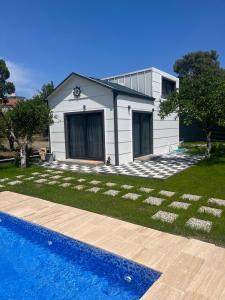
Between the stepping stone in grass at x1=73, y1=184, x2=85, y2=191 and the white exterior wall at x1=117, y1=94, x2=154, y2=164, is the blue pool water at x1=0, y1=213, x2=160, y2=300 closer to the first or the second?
the stepping stone in grass at x1=73, y1=184, x2=85, y2=191

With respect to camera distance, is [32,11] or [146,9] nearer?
[32,11]

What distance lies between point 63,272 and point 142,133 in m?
10.8

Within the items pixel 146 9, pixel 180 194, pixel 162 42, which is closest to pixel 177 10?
pixel 146 9

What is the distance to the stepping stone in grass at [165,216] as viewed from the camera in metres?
4.88

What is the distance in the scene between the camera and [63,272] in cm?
365

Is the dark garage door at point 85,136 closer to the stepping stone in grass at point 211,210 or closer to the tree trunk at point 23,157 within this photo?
the tree trunk at point 23,157

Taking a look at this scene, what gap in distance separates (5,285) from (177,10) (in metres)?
14.8

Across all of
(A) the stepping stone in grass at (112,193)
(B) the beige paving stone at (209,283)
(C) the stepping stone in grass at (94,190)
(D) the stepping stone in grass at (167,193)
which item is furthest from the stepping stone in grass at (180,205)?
(B) the beige paving stone at (209,283)

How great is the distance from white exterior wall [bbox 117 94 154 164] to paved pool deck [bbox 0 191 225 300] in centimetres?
631

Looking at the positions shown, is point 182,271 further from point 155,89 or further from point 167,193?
point 155,89

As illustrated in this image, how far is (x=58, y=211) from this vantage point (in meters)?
5.60

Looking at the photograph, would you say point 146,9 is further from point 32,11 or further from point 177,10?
point 32,11

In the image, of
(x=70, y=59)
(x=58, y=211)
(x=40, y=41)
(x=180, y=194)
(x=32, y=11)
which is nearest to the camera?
(x=58, y=211)

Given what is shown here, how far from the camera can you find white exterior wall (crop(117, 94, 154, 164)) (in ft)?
37.9
